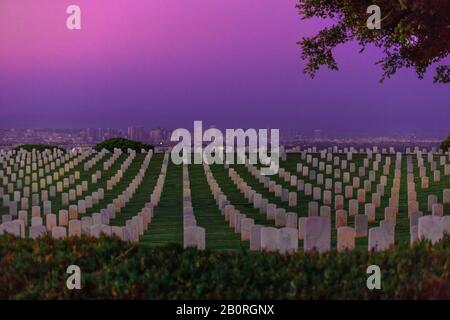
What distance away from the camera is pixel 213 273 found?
859 centimetres

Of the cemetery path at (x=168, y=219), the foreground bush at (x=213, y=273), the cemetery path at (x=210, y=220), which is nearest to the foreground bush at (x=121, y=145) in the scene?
the cemetery path at (x=210, y=220)

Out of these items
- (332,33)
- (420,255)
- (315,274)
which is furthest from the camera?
(332,33)

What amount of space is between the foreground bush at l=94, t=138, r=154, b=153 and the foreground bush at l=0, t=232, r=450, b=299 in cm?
3735

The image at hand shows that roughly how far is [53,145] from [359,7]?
33921 mm

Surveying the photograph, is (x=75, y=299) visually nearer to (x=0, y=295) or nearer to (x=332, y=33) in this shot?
(x=0, y=295)

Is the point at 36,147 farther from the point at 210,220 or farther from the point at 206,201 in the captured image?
the point at 210,220

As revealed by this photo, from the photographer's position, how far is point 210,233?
17172 millimetres

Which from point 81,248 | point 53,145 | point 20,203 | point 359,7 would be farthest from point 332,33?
point 53,145

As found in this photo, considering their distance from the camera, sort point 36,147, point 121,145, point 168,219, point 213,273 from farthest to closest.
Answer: point 36,147, point 121,145, point 168,219, point 213,273

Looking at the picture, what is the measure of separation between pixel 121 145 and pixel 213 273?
39109 millimetres

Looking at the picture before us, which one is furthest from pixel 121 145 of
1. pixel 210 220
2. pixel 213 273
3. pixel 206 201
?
pixel 213 273

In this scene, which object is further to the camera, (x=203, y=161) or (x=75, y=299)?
(x=203, y=161)

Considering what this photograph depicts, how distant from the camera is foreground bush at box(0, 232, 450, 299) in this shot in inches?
328

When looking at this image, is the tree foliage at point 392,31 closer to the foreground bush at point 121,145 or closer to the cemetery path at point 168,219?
the cemetery path at point 168,219
